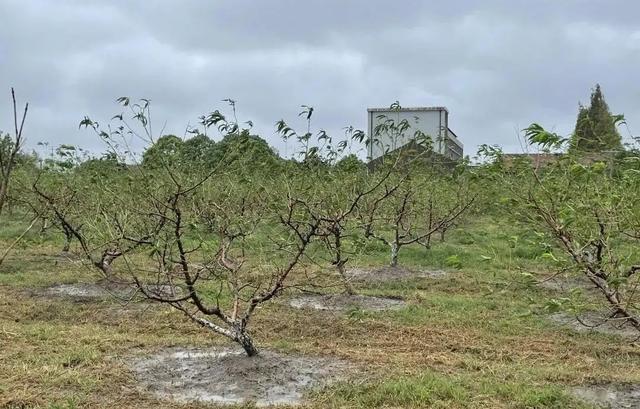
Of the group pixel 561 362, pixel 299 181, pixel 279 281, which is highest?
pixel 299 181

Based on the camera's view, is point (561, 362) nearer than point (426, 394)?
No

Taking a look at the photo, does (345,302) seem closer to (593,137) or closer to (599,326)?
(599,326)

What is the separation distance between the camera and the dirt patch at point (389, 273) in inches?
428

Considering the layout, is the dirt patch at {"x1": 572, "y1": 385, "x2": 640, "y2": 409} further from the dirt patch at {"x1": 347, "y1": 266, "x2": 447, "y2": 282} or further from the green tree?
the dirt patch at {"x1": 347, "y1": 266, "x2": 447, "y2": 282}

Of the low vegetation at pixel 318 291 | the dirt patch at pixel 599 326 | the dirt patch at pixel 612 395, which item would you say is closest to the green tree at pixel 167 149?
the low vegetation at pixel 318 291

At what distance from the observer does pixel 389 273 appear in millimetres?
11203

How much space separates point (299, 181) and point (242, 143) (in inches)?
93.5

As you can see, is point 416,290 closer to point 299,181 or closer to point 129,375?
point 299,181

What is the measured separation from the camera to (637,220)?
414 cm

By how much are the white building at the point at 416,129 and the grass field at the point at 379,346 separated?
2053mm

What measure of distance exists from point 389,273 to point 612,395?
624 centimetres

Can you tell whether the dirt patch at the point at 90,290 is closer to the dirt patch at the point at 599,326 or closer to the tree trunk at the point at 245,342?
the tree trunk at the point at 245,342

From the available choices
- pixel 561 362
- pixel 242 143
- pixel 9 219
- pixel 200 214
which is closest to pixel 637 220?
pixel 561 362

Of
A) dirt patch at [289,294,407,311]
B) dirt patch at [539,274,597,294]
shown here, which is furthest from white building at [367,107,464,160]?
dirt patch at [539,274,597,294]
